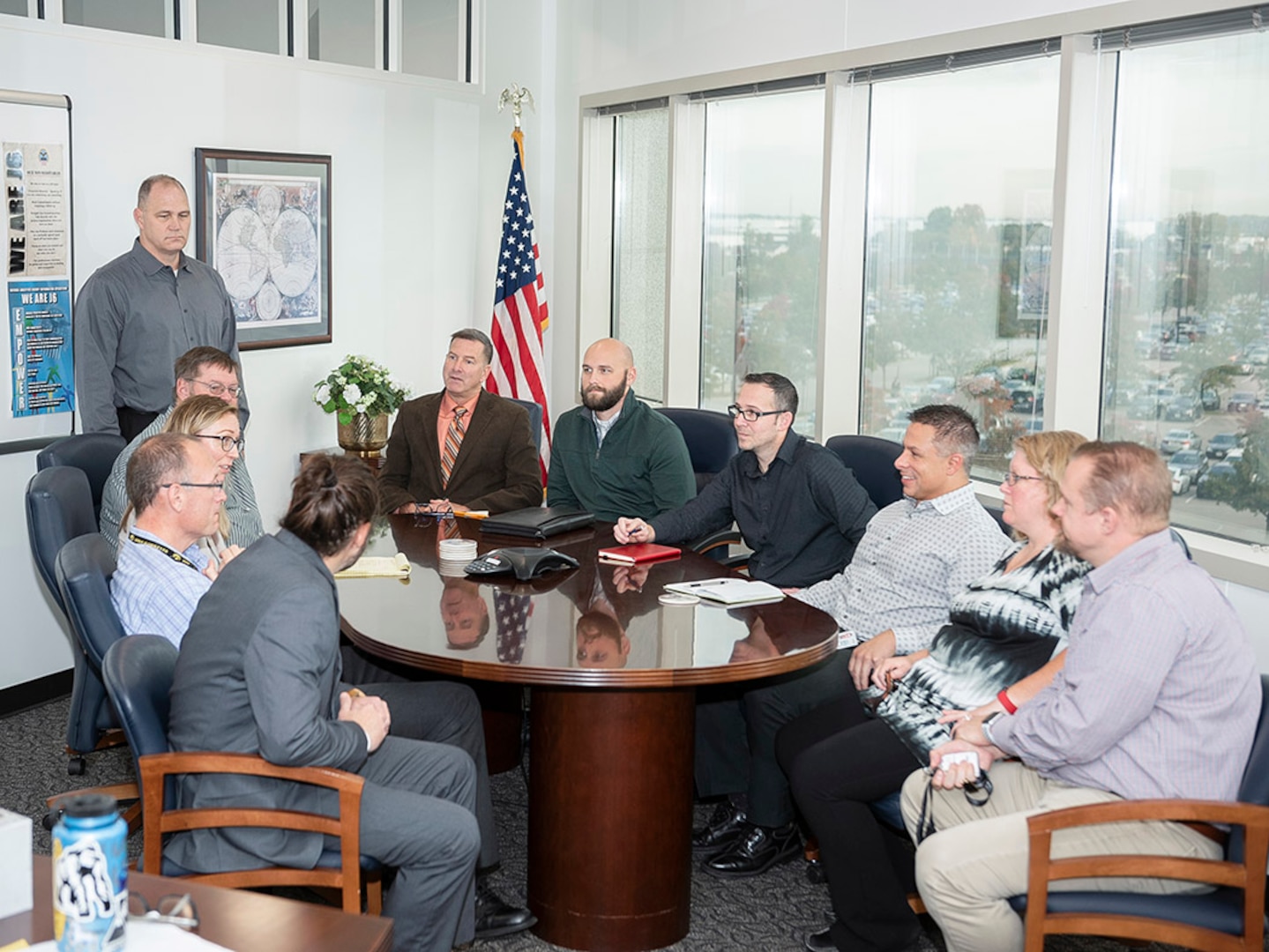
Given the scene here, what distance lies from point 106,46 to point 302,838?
3867 mm

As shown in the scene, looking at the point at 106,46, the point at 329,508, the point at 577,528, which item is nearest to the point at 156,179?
the point at 106,46

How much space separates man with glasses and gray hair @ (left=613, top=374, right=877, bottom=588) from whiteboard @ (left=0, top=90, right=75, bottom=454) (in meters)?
2.45

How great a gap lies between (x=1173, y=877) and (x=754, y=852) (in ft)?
4.91

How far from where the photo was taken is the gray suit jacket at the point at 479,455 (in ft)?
17.0

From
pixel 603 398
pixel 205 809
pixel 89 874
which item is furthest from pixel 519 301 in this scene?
pixel 89 874

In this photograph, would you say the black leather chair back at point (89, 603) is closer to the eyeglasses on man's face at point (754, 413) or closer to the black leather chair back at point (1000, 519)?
the eyeglasses on man's face at point (754, 413)

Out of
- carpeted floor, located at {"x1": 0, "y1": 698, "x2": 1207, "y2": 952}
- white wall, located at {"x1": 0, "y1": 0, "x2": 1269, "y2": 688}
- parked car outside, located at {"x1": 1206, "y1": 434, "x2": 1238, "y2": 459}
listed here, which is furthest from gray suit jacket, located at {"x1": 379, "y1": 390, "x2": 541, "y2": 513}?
parked car outside, located at {"x1": 1206, "y1": 434, "x2": 1238, "y2": 459}

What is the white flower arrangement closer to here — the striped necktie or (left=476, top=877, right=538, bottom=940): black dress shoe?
the striped necktie

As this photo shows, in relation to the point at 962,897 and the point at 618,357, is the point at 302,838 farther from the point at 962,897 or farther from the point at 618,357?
the point at 618,357

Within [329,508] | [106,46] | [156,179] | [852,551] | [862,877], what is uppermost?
[106,46]

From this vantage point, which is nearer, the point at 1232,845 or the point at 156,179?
the point at 1232,845

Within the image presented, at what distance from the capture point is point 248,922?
6.41 ft

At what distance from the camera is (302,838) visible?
9.18 ft

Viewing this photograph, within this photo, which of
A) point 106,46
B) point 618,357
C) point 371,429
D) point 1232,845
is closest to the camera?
point 1232,845
